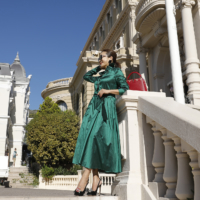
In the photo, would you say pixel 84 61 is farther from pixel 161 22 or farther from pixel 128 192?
pixel 128 192

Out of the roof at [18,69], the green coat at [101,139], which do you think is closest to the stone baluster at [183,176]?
the green coat at [101,139]

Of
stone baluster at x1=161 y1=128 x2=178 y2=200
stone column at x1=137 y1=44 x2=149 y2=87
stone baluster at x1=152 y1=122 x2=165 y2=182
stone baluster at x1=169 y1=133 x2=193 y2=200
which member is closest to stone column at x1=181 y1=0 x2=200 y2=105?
stone column at x1=137 y1=44 x2=149 y2=87

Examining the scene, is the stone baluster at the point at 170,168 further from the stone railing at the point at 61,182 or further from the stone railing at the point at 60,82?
the stone railing at the point at 60,82

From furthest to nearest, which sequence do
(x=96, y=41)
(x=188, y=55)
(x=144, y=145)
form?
(x=96, y=41) → (x=188, y=55) → (x=144, y=145)

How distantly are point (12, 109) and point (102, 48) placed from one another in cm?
1429

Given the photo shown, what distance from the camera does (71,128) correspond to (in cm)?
2033

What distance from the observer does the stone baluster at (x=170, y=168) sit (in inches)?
101

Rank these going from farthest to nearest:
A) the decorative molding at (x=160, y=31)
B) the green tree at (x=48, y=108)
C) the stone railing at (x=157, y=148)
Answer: the green tree at (x=48, y=108), the decorative molding at (x=160, y=31), the stone railing at (x=157, y=148)

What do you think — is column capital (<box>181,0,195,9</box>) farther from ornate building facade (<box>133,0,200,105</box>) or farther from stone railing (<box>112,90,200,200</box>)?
stone railing (<box>112,90,200,200</box>)

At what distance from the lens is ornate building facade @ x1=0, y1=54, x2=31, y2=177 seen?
2655 centimetres

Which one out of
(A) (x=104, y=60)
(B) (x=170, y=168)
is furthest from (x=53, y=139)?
(B) (x=170, y=168)

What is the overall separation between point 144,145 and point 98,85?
110cm

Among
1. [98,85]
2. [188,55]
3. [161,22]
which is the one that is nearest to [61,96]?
[161,22]

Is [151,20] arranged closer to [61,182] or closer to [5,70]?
[61,182]
